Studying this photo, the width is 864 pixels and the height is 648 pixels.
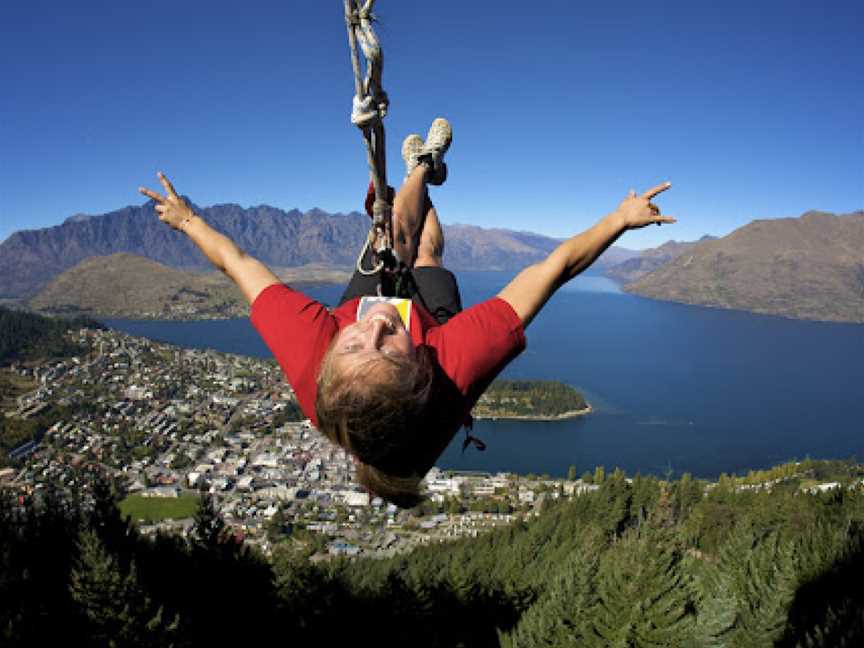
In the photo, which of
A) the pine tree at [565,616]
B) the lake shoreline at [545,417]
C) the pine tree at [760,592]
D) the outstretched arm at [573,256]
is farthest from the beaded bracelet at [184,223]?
the lake shoreline at [545,417]

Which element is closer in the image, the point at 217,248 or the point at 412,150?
the point at 217,248

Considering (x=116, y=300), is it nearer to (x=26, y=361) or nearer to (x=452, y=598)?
(x=26, y=361)

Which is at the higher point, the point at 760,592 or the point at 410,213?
the point at 410,213

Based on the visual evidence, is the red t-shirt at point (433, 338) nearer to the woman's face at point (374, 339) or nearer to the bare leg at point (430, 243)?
the woman's face at point (374, 339)

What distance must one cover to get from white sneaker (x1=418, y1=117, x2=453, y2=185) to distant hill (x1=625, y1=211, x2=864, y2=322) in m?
113

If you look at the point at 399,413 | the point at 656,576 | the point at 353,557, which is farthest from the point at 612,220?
the point at 353,557

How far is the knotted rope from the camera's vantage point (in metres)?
0.99

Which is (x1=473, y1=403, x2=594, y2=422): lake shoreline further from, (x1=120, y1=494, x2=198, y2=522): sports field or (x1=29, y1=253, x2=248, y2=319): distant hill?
(x1=29, y1=253, x2=248, y2=319): distant hill

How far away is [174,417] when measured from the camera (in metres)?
44.7

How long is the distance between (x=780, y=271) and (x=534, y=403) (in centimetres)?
10647

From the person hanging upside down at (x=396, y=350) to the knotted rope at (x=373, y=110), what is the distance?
0.11 m

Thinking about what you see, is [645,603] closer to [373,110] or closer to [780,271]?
Answer: [373,110]

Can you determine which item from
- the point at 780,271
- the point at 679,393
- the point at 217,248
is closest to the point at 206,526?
the point at 217,248

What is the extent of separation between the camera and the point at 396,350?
1020mm
